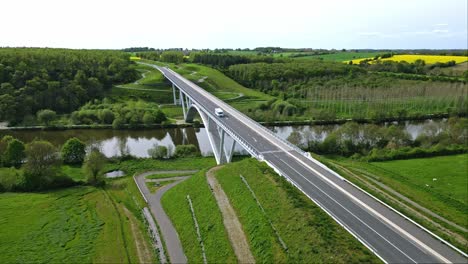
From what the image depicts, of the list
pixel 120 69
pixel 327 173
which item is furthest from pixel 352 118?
pixel 120 69

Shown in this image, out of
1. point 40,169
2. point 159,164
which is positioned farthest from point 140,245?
point 159,164

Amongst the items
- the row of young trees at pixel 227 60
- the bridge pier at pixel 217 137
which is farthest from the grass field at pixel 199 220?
the row of young trees at pixel 227 60

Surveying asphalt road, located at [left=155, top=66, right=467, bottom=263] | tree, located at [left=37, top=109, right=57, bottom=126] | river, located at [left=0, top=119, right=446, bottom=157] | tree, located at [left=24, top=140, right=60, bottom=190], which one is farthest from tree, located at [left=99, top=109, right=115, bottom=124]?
asphalt road, located at [left=155, top=66, right=467, bottom=263]

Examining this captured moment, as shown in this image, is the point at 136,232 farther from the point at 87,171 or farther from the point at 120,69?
the point at 120,69

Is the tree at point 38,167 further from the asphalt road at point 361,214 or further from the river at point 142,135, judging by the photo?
the asphalt road at point 361,214

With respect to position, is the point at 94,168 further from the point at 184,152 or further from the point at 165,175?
the point at 184,152

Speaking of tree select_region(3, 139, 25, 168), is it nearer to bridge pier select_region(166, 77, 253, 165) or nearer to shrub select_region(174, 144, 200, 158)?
shrub select_region(174, 144, 200, 158)
